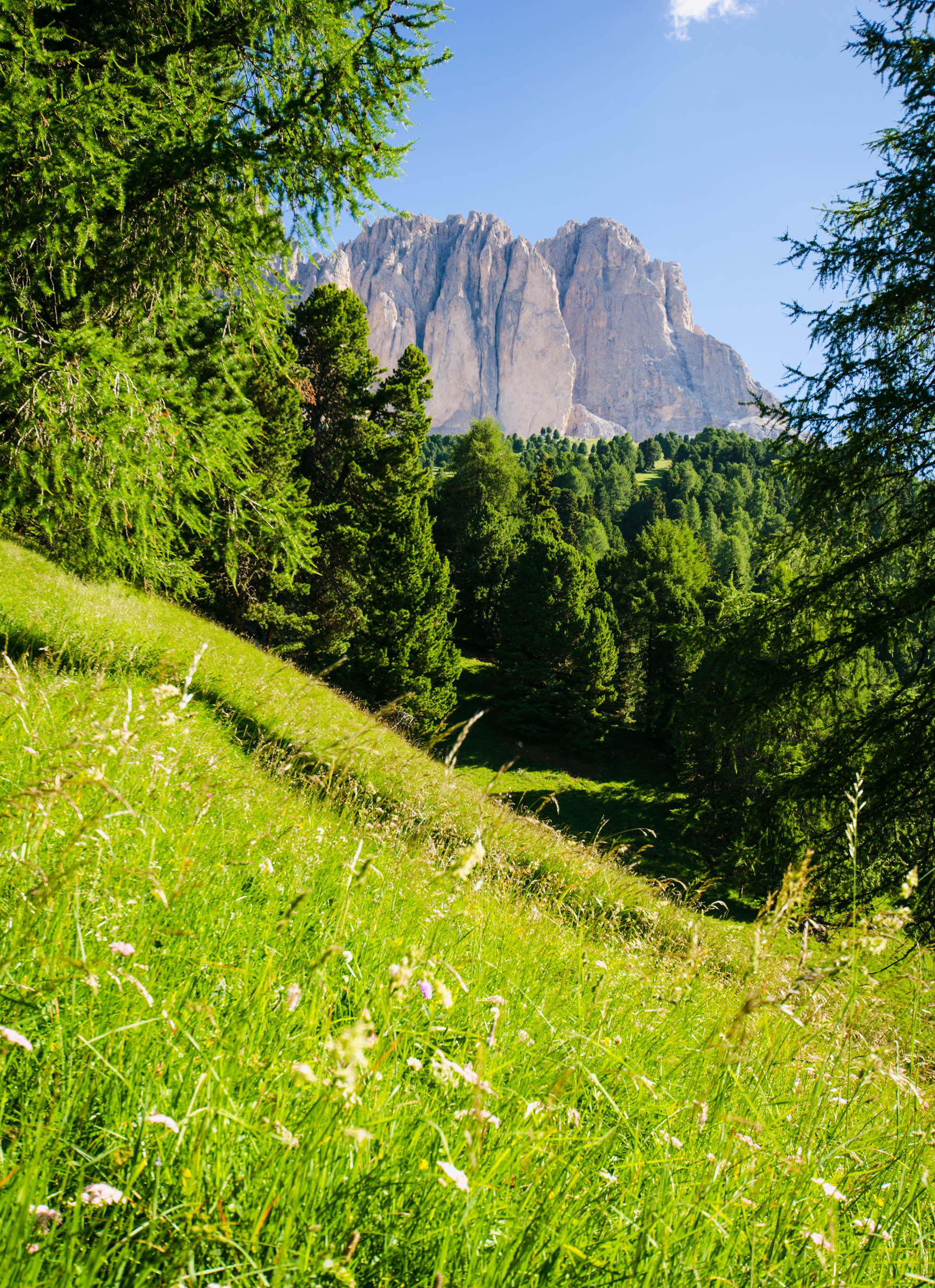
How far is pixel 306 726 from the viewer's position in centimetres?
600

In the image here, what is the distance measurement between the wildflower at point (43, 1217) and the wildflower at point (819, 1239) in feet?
3.58

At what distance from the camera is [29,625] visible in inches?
282

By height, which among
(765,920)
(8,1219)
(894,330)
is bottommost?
(8,1219)

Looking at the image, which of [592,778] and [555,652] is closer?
[592,778]

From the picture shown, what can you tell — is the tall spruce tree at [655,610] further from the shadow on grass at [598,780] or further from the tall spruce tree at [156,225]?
the tall spruce tree at [156,225]

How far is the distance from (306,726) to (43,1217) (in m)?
5.22

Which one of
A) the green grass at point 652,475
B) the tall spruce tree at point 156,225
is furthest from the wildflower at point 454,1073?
the green grass at point 652,475

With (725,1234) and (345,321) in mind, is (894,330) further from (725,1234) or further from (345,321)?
(345,321)

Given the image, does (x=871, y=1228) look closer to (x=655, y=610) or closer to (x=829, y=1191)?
(x=829, y=1191)

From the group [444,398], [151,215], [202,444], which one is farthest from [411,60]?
[444,398]

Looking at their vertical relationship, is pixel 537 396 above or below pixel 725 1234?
above

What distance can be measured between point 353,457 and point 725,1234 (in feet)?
84.3

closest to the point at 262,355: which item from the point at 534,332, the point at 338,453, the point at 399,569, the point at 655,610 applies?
the point at 399,569

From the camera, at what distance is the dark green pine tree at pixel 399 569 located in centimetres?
2478
